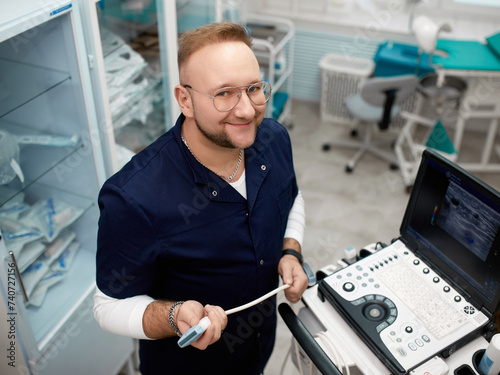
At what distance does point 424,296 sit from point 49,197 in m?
1.47

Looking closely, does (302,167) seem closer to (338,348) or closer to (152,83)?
(152,83)

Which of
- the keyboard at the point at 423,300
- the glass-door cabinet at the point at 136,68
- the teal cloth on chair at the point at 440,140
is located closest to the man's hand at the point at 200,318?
the keyboard at the point at 423,300

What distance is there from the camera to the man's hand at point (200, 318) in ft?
3.80

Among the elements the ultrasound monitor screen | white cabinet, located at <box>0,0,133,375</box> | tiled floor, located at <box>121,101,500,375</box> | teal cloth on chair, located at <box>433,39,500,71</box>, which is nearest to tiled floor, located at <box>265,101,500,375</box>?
tiled floor, located at <box>121,101,500,375</box>

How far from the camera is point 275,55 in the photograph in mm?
3627

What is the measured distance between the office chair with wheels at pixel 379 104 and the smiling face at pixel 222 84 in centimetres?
223

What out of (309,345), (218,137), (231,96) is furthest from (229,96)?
(309,345)

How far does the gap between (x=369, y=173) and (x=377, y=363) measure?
103 inches

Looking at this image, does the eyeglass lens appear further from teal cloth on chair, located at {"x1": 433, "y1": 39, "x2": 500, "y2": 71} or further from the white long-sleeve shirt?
teal cloth on chair, located at {"x1": 433, "y1": 39, "x2": 500, "y2": 71}

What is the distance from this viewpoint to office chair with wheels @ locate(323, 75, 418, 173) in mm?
3282

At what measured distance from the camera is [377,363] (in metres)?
1.29

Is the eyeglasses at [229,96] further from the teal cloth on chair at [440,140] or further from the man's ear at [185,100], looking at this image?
the teal cloth on chair at [440,140]

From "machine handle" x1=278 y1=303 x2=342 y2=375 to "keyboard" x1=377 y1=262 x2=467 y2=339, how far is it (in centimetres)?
28

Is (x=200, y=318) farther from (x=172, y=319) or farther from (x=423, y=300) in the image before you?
(x=423, y=300)
